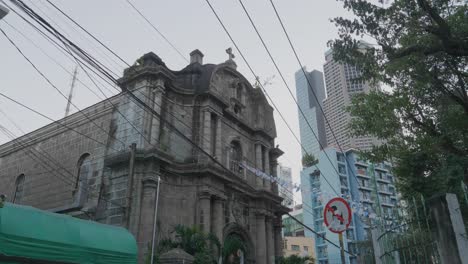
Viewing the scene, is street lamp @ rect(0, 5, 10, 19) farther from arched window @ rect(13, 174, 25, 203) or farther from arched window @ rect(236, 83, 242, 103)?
arched window @ rect(13, 174, 25, 203)

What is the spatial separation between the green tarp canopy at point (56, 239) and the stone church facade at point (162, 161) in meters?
3.10

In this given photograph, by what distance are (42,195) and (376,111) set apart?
52.9ft

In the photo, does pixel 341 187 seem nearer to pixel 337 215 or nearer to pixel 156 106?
pixel 156 106

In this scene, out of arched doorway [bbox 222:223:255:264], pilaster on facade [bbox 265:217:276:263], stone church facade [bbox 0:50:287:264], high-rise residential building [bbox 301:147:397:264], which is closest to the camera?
stone church facade [bbox 0:50:287:264]

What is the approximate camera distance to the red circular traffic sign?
6.14 metres

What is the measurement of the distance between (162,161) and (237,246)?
5.28 meters

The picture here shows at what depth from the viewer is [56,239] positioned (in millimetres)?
8609

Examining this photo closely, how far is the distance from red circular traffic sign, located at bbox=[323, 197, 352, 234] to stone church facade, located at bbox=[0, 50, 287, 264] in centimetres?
744

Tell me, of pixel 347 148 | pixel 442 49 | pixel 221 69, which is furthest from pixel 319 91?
pixel 442 49

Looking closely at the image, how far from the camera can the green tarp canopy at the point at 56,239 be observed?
7750mm

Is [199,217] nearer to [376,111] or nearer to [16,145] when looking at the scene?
[376,111]

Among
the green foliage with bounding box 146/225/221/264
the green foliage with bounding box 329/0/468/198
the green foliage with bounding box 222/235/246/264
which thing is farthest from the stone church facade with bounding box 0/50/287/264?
the green foliage with bounding box 329/0/468/198

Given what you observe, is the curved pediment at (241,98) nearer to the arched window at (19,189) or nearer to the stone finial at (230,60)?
the stone finial at (230,60)

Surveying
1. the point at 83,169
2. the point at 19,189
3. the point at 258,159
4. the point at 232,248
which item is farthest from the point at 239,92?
the point at 19,189
